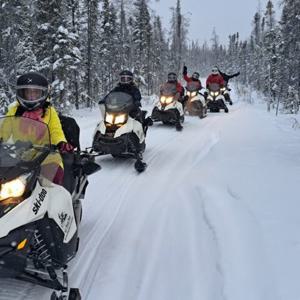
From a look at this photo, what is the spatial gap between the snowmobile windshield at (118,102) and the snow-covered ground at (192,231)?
108 centimetres

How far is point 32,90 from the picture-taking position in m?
4.80

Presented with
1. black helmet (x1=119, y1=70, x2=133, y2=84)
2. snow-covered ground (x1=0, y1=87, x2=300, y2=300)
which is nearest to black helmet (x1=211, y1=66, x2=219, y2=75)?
black helmet (x1=119, y1=70, x2=133, y2=84)

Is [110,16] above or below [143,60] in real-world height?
above

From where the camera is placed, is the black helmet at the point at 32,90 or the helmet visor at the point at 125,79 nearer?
the black helmet at the point at 32,90

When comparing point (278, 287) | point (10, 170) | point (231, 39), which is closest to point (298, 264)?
point (278, 287)

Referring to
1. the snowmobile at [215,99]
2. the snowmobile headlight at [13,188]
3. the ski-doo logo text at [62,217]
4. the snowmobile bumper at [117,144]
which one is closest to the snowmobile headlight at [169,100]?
the snowmobile bumper at [117,144]

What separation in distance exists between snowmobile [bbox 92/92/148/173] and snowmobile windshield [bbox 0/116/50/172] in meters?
4.46

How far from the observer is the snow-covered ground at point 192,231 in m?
4.02

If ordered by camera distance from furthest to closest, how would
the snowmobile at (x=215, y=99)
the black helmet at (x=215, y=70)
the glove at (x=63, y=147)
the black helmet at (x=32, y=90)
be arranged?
the black helmet at (x=215, y=70) < the snowmobile at (x=215, y=99) < the black helmet at (x=32, y=90) < the glove at (x=63, y=147)

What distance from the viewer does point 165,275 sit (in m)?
4.34

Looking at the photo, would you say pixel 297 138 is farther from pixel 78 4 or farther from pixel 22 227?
pixel 78 4

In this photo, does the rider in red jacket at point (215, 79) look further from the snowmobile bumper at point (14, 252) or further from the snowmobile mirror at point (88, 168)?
the snowmobile bumper at point (14, 252)

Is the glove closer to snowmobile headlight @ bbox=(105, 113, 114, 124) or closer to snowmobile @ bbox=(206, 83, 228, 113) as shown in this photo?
snowmobile headlight @ bbox=(105, 113, 114, 124)

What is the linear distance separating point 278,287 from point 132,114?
6.02 metres
